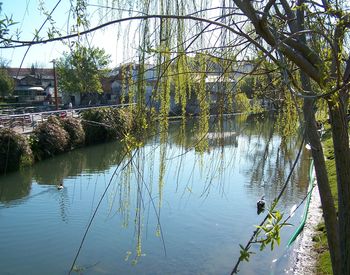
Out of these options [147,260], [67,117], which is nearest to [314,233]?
[147,260]

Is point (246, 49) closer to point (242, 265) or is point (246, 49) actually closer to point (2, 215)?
point (242, 265)

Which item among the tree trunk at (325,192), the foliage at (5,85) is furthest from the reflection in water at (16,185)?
the foliage at (5,85)

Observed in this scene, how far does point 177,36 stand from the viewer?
2.14 meters

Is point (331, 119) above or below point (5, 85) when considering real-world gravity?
below

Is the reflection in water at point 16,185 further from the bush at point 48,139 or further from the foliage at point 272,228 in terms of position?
the foliage at point 272,228

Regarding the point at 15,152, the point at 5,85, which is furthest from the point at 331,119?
the point at 5,85

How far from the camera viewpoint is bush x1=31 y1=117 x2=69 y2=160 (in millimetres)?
19891

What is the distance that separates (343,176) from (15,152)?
16916 millimetres

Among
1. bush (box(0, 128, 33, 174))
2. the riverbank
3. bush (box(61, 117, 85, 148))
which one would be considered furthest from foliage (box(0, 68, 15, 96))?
the riverbank

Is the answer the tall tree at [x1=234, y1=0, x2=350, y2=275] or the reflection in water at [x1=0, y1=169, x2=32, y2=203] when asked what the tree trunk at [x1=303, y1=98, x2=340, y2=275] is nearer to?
the tall tree at [x1=234, y1=0, x2=350, y2=275]

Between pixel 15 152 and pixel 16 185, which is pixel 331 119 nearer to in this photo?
pixel 16 185

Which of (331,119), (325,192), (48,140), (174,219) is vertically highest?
(331,119)

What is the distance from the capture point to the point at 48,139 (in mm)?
20359

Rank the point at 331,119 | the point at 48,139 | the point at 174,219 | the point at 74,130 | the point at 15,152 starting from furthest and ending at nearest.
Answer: the point at 74,130 → the point at 48,139 → the point at 15,152 → the point at 174,219 → the point at 331,119
